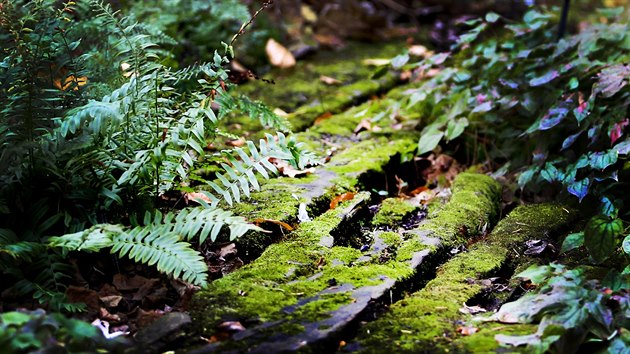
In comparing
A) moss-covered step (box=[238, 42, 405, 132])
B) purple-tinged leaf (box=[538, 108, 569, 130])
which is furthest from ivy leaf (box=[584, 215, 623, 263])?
moss-covered step (box=[238, 42, 405, 132])

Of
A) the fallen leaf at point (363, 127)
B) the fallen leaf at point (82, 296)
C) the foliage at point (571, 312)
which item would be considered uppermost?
the fallen leaf at point (82, 296)

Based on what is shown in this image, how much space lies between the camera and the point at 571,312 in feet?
7.14

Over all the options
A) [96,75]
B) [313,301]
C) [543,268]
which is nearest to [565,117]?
[543,268]

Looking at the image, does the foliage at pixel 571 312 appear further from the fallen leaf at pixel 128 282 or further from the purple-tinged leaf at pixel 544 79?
the purple-tinged leaf at pixel 544 79

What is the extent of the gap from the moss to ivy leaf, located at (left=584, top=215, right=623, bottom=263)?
881 mm

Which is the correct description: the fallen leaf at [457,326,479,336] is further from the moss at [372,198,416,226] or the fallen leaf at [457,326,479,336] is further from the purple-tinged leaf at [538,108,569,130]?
the purple-tinged leaf at [538,108,569,130]

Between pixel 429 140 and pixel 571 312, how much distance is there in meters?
1.84

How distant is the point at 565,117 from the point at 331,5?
11.2 feet

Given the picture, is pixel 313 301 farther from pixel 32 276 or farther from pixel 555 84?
pixel 555 84

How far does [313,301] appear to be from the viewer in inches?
94.9

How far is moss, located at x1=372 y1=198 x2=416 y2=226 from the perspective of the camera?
3.23m

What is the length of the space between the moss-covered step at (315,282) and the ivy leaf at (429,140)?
61cm

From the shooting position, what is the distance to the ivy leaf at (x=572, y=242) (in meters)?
2.77

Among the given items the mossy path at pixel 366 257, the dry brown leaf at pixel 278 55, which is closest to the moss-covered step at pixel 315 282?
the mossy path at pixel 366 257
